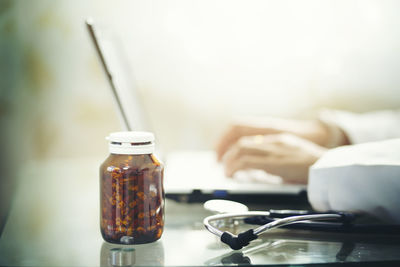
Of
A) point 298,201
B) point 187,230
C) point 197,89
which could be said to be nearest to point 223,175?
point 298,201

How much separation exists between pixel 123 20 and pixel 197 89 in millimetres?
289

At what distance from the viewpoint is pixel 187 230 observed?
21.5 inches

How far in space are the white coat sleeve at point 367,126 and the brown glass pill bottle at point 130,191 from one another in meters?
0.68

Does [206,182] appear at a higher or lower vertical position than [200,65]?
lower

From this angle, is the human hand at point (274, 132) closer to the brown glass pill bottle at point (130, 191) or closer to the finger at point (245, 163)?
the finger at point (245, 163)

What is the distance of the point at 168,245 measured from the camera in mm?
483

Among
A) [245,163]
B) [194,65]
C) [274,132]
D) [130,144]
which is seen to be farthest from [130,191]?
[194,65]

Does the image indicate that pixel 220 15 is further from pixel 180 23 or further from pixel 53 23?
pixel 53 23

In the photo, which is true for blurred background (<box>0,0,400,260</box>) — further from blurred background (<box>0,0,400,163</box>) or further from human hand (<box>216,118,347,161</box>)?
human hand (<box>216,118,347,161</box>)

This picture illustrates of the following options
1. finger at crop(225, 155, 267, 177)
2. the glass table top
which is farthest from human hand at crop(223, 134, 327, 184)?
the glass table top

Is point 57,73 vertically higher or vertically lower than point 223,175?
higher

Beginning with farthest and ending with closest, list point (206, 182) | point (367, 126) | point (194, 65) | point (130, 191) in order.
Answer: point (194, 65) < point (367, 126) < point (206, 182) < point (130, 191)

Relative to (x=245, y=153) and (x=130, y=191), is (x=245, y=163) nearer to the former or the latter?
(x=245, y=153)

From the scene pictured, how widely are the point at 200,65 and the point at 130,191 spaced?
3.04 ft
